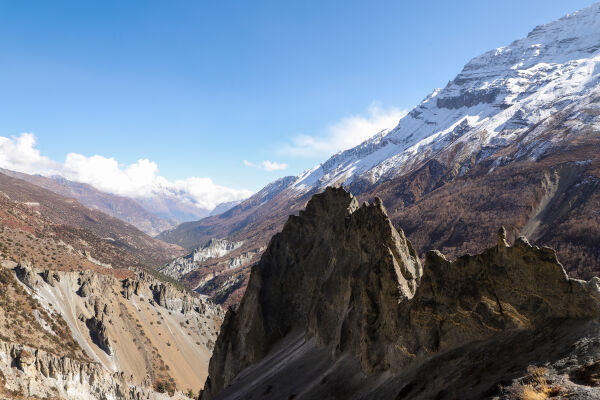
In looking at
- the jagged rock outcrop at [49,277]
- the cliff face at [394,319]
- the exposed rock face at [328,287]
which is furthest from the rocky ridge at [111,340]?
the cliff face at [394,319]

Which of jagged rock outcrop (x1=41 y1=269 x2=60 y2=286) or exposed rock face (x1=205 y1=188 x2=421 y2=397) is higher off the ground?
jagged rock outcrop (x1=41 y1=269 x2=60 y2=286)

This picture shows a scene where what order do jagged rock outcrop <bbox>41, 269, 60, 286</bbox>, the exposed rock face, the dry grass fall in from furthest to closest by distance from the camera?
jagged rock outcrop <bbox>41, 269, 60, 286</bbox> < the exposed rock face < the dry grass

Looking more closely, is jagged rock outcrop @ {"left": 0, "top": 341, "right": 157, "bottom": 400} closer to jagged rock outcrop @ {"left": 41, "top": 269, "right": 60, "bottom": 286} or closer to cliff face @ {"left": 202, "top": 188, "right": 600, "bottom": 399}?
cliff face @ {"left": 202, "top": 188, "right": 600, "bottom": 399}

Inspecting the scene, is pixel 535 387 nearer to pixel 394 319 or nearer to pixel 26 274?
pixel 394 319

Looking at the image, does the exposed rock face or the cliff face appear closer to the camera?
the cliff face

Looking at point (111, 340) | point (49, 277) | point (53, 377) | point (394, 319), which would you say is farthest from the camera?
point (49, 277)

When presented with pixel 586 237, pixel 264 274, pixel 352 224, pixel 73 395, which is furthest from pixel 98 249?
pixel 586 237

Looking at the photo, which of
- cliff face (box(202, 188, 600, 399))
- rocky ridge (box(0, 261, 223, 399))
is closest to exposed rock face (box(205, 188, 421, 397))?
cliff face (box(202, 188, 600, 399))

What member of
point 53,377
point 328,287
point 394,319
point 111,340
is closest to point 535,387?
point 394,319

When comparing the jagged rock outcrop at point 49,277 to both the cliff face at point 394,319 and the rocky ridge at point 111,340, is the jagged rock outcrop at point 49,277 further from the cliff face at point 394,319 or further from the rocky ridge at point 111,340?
the cliff face at point 394,319
